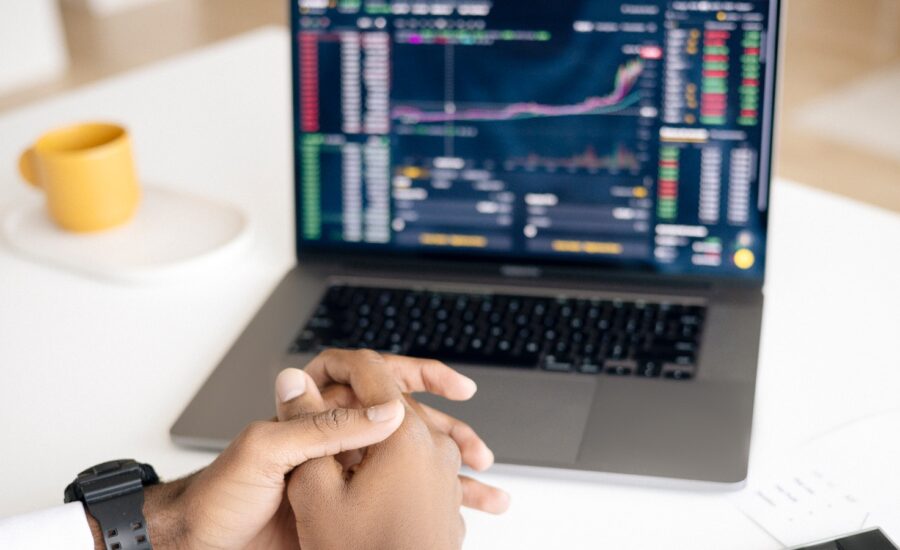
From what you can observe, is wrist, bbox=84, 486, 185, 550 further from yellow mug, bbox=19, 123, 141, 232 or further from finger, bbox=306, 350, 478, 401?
yellow mug, bbox=19, 123, 141, 232

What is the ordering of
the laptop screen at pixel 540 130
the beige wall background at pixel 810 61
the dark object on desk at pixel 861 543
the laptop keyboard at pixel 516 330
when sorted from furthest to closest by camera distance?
1. the beige wall background at pixel 810 61
2. the laptop screen at pixel 540 130
3. the laptop keyboard at pixel 516 330
4. the dark object on desk at pixel 861 543

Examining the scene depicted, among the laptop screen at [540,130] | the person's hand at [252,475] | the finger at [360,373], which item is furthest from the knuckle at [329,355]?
the laptop screen at [540,130]

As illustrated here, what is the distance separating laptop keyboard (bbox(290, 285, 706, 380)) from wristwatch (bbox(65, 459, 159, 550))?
0.26 m

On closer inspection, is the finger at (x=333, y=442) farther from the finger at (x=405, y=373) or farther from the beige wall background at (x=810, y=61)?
the beige wall background at (x=810, y=61)

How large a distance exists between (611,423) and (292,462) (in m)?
0.29

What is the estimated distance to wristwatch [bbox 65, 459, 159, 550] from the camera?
33.2 inches

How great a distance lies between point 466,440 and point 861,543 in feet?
1.00

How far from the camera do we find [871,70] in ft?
12.5

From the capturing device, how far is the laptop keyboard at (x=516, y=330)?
1.04 m

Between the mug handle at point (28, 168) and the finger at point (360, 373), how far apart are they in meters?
0.55

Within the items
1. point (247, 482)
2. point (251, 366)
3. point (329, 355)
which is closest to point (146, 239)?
point (251, 366)

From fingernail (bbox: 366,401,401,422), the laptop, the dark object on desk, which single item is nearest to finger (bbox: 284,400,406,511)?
fingernail (bbox: 366,401,401,422)

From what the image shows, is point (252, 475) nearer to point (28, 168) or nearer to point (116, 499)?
point (116, 499)

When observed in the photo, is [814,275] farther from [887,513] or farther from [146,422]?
[146,422]
